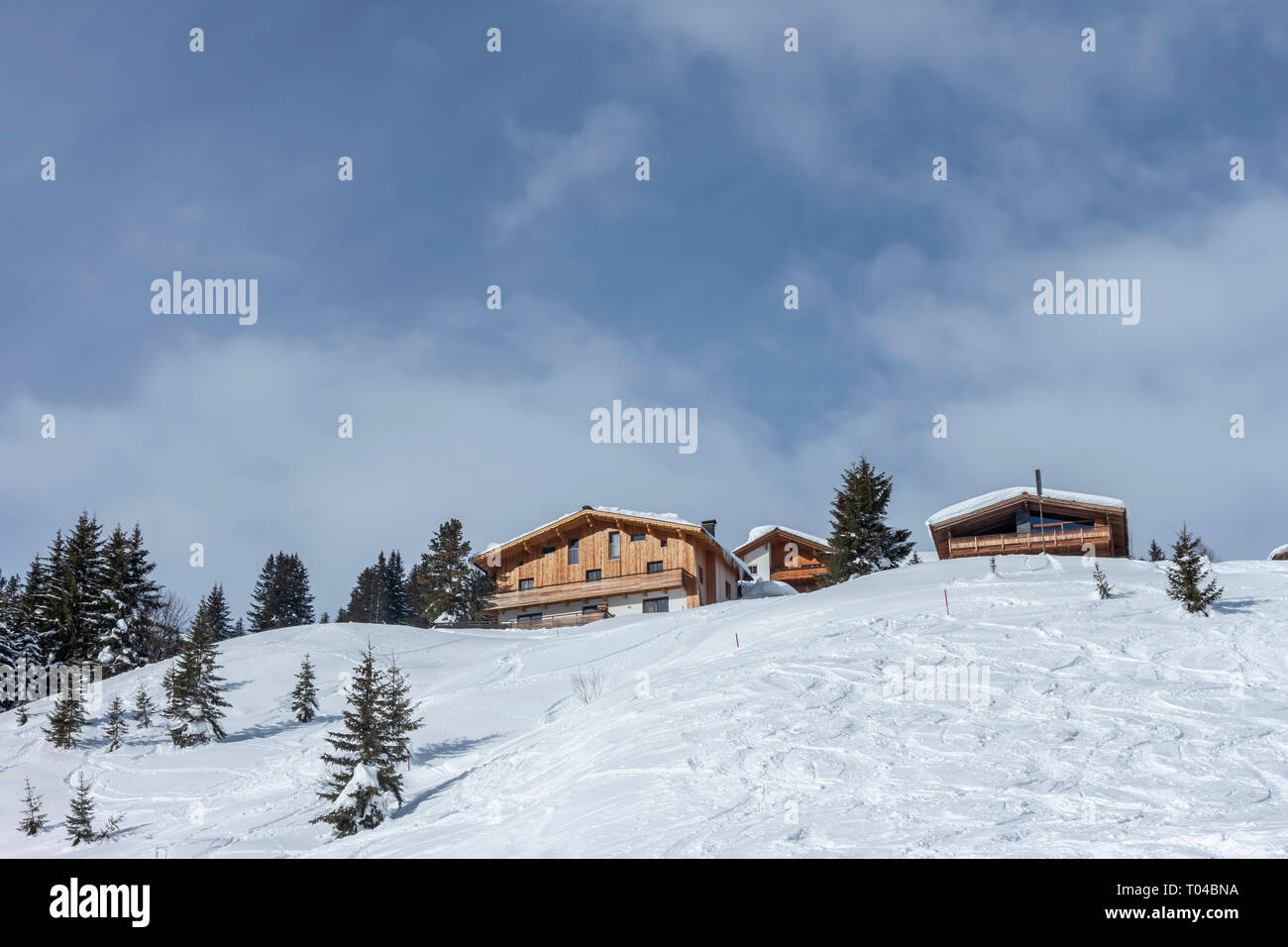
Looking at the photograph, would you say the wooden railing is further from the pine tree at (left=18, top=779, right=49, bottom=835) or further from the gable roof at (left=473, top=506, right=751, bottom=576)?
the pine tree at (left=18, top=779, right=49, bottom=835)

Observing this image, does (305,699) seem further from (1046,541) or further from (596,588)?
(1046,541)

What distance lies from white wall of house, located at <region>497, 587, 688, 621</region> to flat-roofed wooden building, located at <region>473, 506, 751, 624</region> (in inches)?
2.0

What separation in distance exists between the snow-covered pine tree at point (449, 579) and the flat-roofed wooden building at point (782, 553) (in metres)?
20.9

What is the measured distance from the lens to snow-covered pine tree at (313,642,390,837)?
578 inches

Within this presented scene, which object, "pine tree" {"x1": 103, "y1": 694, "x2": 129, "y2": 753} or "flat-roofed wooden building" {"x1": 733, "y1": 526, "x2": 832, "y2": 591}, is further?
"flat-roofed wooden building" {"x1": 733, "y1": 526, "x2": 832, "y2": 591}

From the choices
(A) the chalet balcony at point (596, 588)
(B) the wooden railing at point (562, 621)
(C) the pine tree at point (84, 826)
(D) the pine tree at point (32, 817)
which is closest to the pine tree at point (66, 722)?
(D) the pine tree at point (32, 817)

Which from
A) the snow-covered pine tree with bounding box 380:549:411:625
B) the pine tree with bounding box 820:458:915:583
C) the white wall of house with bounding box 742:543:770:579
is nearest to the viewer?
the pine tree with bounding box 820:458:915:583

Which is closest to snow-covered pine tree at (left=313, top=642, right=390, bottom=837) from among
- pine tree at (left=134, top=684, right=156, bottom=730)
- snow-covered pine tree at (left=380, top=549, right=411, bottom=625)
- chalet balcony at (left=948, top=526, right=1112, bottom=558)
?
pine tree at (left=134, top=684, right=156, bottom=730)

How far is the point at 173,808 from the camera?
58.2 ft

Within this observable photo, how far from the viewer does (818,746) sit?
1359 centimetres

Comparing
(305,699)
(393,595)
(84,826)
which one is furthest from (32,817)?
(393,595)

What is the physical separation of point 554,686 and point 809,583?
130ft

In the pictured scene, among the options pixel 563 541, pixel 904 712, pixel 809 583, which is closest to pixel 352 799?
pixel 904 712
